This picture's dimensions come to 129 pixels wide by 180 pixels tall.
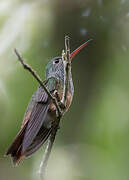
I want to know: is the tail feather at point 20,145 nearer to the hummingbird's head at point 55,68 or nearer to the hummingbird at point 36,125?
the hummingbird at point 36,125

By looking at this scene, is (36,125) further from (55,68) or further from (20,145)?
(55,68)

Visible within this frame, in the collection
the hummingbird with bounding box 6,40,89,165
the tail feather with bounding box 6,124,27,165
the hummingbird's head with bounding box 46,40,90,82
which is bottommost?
the tail feather with bounding box 6,124,27,165

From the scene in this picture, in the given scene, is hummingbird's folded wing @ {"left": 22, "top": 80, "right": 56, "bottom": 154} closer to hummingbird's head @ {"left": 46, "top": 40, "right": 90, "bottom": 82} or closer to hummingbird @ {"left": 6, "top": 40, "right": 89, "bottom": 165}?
hummingbird @ {"left": 6, "top": 40, "right": 89, "bottom": 165}

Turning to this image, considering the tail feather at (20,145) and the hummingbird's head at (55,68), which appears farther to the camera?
the hummingbird's head at (55,68)

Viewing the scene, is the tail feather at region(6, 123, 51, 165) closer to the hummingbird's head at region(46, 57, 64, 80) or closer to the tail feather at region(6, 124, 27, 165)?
the tail feather at region(6, 124, 27, 165)

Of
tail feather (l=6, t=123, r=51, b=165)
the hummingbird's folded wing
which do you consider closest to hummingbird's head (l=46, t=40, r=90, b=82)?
the hummingbird's folded wing

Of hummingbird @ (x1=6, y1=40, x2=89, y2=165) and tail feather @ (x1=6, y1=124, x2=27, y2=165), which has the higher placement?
hummingbird @ (x1=6, y1=40, x2=89, y2=165)

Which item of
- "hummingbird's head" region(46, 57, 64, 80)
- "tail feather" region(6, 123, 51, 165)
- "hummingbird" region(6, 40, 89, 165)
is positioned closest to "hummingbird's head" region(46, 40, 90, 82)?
"hummingbird's head" region(46, 57, 64, 80)

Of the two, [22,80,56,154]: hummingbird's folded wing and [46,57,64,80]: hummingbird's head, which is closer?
[22,80,56,154]: hummingbird's folded wing

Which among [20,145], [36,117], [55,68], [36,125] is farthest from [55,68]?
[20,145]

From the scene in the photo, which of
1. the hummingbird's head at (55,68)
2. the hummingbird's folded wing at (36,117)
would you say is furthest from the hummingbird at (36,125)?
the hummingbird's head at (55,68)

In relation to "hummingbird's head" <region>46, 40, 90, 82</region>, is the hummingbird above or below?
below
